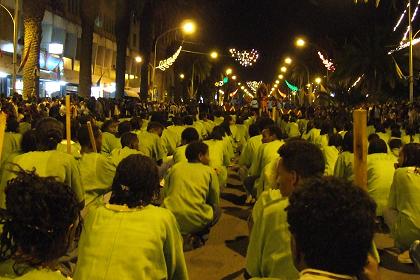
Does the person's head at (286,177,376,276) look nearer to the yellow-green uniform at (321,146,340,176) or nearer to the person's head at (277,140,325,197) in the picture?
the person's head at (277,140,325,197)

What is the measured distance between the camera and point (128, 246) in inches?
155

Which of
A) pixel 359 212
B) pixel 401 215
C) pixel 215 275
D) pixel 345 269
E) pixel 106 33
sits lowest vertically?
pixel 215 275

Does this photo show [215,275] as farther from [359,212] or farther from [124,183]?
[359,212]

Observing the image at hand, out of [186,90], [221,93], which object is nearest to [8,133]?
[186,90]

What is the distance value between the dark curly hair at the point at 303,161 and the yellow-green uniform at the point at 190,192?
3276mm

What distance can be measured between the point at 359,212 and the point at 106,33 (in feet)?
198

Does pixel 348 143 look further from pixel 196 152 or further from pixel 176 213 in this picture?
pixel 176 213

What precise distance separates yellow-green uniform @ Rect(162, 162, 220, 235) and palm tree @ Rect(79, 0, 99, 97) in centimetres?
2222

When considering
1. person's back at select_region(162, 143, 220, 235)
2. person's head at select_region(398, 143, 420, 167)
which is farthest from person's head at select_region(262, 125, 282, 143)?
person's head at select_region(398, 143, 420, 167)

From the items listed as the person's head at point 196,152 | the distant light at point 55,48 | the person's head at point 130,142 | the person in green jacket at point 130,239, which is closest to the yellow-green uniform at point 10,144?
the person's head at point 130,142

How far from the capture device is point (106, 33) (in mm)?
60938

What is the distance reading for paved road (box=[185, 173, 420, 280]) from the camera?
763 centimetres

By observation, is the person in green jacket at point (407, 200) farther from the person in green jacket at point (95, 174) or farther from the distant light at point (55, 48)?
the distant light at point (55, 48)

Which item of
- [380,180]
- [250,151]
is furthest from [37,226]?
[250,151]
